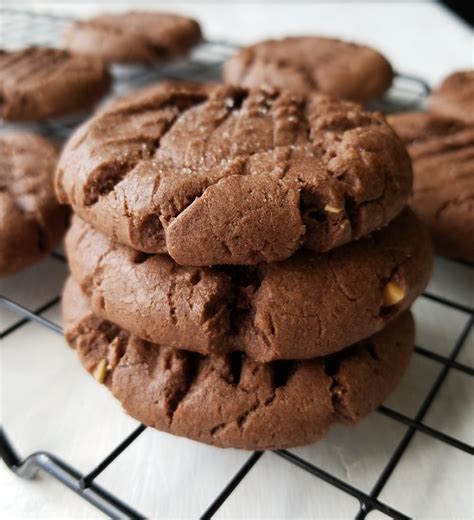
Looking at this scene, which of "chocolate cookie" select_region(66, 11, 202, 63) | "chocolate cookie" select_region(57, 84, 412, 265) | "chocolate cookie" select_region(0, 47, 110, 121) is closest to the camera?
"chocolate cookie" select_region(57, 84, 412, 265)

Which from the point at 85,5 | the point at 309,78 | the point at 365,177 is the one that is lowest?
the point at 85,5

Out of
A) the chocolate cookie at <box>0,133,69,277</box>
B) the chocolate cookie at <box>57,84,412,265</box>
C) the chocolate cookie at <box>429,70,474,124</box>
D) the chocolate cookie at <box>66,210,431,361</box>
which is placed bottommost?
the chocolate cookie at <box>0,133,69,277</box>

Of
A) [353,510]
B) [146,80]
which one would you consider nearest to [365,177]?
[353,510]

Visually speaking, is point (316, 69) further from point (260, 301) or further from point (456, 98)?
point (260, 301)

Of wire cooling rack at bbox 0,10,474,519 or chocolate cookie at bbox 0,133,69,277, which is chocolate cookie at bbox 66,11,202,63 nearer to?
chocolate cookie at bbox 0,133,69,277

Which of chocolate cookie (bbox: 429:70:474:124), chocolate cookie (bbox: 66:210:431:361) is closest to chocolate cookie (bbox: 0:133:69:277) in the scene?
chocolate cookie (bbox: 66:210:431:361)

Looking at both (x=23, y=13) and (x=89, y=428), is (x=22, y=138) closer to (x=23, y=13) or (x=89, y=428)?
(x=89, y=428)

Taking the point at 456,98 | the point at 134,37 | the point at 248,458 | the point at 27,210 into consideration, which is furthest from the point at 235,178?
the point at 134,37

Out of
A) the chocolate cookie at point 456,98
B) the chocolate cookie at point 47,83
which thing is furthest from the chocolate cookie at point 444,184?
the chocolate cookie at point 47,83
